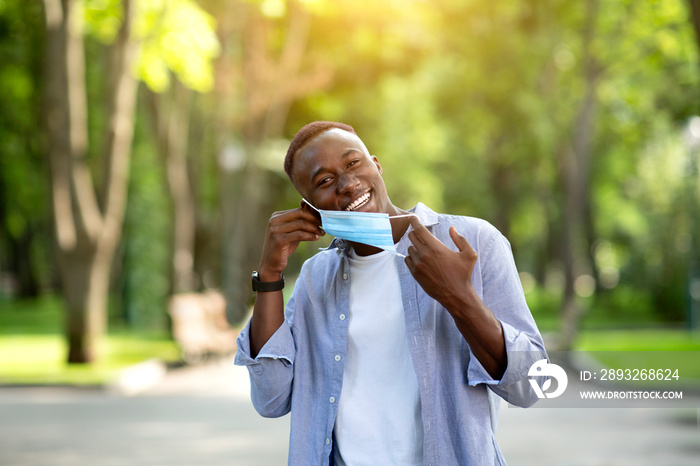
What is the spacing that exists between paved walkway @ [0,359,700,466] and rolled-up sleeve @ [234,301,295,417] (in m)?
6.80

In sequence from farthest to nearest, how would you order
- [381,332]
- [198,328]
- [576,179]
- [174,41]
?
1. [576,179]
2. [174,41]
3. [198,328]
4. [381,332]

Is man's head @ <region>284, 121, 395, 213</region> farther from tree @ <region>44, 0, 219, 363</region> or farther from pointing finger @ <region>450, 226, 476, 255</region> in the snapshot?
tree @ <region>44, 0, 219, 363</region>

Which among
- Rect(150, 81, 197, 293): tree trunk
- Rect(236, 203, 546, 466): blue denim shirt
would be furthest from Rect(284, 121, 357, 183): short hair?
Rect(150, 81, 197, 293): tree trunk

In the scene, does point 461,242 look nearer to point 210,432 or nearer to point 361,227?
point 361,227

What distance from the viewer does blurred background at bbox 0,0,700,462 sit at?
18000 mm

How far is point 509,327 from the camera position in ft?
9.16

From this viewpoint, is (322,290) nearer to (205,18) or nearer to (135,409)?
(135,409)

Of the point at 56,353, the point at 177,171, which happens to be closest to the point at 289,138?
the point at 177,171

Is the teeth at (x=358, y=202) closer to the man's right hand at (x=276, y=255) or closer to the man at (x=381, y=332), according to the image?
the man at (x=381, y=332)

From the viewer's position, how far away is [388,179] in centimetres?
4809

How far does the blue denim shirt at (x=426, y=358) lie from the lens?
2.85 metres

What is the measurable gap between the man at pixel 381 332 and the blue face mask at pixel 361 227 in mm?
43

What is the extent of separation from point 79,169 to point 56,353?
222 inches

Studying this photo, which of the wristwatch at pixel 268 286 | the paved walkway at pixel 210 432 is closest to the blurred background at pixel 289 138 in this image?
the paved walkway at pixel 210 432
